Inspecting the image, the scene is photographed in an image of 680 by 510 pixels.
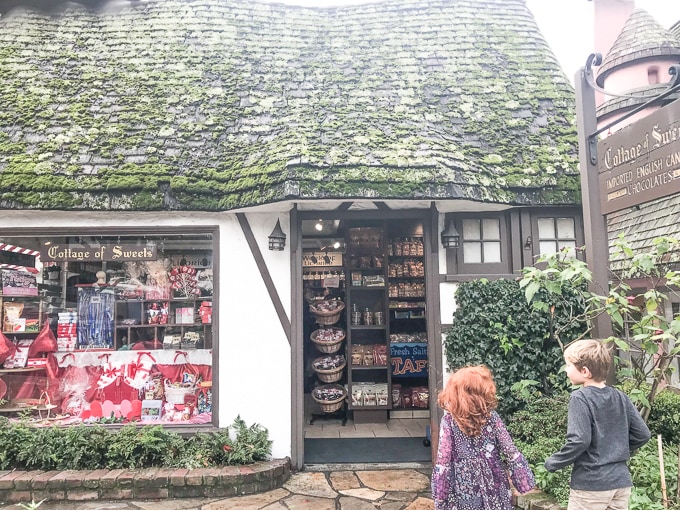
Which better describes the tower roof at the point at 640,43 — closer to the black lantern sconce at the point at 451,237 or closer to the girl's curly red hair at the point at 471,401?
the black lantern sconce at the point at 451,237

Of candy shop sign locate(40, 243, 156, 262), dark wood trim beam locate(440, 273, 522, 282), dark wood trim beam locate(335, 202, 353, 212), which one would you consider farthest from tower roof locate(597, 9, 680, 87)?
candy shop sign locate(40, 243, 156, 262)

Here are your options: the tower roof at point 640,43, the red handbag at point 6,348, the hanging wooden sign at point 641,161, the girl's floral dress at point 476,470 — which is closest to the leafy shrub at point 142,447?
the red handbag at point 6,348

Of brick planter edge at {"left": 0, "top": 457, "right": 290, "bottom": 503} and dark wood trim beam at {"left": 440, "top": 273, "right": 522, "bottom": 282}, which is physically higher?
dark wood trim beam at {"left": 440, "top": 273, "right": 522, "bottom": 282}

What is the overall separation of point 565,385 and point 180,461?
401cm

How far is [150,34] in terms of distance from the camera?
681cm

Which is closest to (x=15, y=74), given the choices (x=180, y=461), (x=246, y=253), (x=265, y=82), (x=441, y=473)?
(x=265, y=82)

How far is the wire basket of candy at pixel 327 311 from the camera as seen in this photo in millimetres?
6730

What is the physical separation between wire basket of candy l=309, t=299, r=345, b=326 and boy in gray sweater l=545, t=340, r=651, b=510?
4.51m

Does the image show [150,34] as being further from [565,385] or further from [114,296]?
[565,385]

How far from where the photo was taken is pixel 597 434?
2332 millimetres

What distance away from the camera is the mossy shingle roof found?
482 cm

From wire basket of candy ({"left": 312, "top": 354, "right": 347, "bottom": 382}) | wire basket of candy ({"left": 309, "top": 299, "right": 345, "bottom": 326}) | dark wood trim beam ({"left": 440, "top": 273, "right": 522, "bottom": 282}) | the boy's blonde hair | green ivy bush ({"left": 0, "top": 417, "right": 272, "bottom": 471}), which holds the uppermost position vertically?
dark wood trim beam ({"left": 440, "top": 273, "right": 522, "bottom": 282})

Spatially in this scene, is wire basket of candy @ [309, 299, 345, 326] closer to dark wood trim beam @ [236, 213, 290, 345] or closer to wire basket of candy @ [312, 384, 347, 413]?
wire basket of candy @ [312, 384, 347, 413]

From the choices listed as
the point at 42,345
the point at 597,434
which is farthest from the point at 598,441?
the point at 42,345
